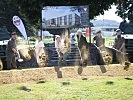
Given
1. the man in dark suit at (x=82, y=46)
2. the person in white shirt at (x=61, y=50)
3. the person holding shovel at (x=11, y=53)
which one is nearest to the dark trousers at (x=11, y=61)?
the person holding shovel at (x=11, y=53)

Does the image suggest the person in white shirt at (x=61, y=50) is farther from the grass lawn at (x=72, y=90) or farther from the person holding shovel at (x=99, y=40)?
the grass lawn at (x=72, y=90)

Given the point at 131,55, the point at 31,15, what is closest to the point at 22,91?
the point at 131,55

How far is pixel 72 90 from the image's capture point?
1009 centimetres

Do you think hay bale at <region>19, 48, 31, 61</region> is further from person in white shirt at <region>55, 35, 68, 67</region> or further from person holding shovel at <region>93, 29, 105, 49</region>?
person holding shovel at <region>93, 29, 105, 49</region>

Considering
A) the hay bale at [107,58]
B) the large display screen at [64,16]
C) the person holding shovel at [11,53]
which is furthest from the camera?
the large display screen at [64,16]

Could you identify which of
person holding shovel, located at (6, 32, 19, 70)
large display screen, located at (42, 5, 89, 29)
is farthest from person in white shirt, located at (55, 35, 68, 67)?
large display screen, located at (42, 5, 89, 29)

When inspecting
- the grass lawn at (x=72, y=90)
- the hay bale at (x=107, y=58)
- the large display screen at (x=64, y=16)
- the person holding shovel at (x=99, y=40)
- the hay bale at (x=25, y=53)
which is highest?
the large display screen at (x=64, y=16)

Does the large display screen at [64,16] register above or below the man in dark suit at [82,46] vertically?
above

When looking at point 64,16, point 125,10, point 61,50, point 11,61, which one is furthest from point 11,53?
point 125,10

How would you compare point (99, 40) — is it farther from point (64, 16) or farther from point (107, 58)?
point (64, 16)

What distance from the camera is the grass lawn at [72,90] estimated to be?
360 inches

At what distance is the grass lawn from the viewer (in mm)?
9156

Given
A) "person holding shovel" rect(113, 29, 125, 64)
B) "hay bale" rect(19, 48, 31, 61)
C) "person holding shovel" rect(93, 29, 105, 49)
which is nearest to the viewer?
"hay bale" rect(19, 48, 31, 61)

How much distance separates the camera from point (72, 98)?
29.6ft
